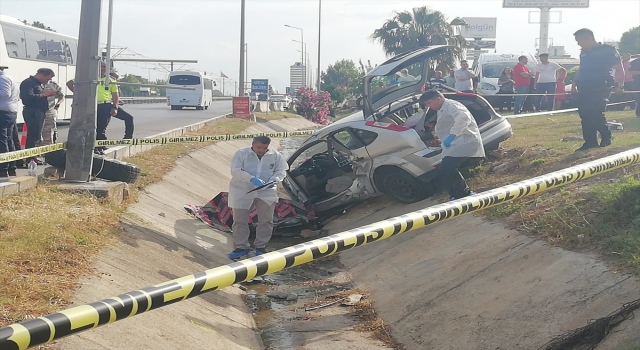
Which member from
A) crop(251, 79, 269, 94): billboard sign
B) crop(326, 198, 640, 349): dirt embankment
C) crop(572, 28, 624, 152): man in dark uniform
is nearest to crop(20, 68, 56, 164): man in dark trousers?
crop(326, 198, 640, 349): dirt embankment

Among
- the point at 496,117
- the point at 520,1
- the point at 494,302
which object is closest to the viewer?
the point at 494,302

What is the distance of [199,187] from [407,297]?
303 inches

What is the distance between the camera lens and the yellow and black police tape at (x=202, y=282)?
2.61 metres

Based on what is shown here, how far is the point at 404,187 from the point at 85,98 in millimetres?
4318

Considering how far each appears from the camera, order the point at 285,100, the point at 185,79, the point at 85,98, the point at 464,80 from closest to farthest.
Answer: the point at 85,98, the point at 464,80, the point at 185,79, the point at 285,100

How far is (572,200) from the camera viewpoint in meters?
7.46

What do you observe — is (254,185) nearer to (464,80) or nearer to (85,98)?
(85,98)

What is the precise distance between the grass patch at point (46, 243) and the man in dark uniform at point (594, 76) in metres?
5.87

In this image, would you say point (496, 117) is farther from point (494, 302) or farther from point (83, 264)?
point (83, 264)

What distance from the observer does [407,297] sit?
7062 mm

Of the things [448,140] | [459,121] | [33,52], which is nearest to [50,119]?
[448,140]

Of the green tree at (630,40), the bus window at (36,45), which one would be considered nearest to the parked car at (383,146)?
the bus window at (36,45)

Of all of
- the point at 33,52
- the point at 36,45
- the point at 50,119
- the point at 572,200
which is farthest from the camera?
the point at 36,45

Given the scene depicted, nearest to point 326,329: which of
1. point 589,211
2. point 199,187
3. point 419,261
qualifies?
point 419,261
